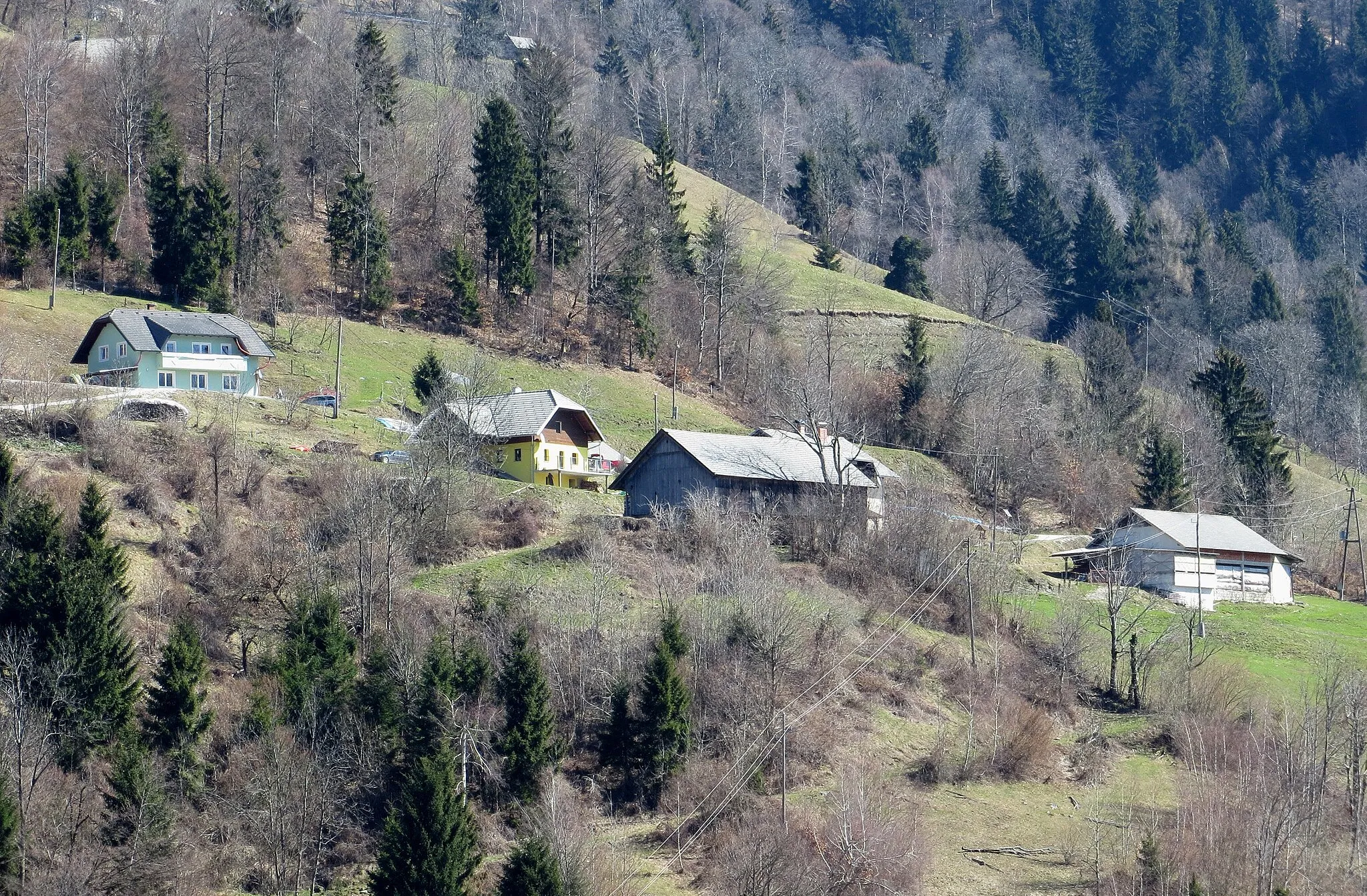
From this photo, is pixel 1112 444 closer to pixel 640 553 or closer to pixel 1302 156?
pixel 640 553

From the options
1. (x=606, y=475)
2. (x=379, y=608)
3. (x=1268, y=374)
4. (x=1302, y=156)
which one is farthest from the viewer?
(x=1302, y=156)

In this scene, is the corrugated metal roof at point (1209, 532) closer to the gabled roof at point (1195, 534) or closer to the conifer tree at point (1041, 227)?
the gabled roof at point (1195, 534)

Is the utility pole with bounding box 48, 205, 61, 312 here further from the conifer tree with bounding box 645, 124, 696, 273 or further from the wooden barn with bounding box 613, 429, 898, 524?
the conifer tree with bounding box 645, 124, 696, 273

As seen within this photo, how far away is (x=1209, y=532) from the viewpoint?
207 ft

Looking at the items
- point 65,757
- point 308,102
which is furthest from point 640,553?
point 308,102

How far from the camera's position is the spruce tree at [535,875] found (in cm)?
3145

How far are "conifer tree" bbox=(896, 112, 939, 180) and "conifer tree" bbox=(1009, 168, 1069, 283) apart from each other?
10.2 metres

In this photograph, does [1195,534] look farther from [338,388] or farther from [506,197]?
[506,197]

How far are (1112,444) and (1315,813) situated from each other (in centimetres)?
4870

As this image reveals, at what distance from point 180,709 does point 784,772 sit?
1393cm

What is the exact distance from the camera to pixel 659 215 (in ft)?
303

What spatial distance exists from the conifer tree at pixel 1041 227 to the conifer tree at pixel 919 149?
10163 millimetres

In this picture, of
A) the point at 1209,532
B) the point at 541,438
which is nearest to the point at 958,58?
the point at 1209,532

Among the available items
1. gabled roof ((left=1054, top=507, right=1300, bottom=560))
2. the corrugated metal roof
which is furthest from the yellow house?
the corrugated metal roof
